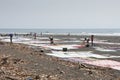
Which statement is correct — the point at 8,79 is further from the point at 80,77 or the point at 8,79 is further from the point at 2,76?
the point at 80,77

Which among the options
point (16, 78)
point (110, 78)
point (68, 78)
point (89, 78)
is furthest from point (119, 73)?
point (16, 78)

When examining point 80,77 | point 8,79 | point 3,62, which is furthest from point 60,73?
point 8,79

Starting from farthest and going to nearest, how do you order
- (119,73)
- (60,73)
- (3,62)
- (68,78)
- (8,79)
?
1. (119,73)
2. (3,62)
3. (60,73)
4. (68,78)
5. (8,79)

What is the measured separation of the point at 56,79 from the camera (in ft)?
55.1

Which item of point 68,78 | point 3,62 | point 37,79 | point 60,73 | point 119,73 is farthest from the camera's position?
point 119,73

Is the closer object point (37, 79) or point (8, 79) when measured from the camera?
point (8, 79)

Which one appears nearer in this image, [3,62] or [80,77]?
[80,77]

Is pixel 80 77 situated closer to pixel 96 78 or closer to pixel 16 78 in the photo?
pixel 96 78

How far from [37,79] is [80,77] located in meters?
3.73

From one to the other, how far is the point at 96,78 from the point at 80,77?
0.96 metres

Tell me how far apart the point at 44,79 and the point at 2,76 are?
2.20 metres

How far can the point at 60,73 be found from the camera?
1950 cm

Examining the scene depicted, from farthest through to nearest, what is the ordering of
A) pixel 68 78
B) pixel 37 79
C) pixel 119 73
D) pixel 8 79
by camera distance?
pixel 119 73 < pixel 68 78 < pixel 37 79 < pixel 8 79

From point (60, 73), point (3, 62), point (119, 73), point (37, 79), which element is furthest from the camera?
point (119, 73)
